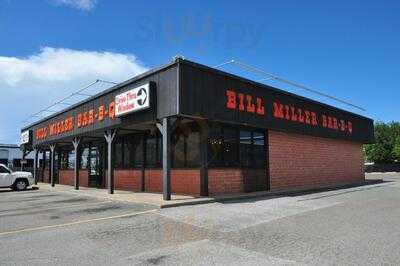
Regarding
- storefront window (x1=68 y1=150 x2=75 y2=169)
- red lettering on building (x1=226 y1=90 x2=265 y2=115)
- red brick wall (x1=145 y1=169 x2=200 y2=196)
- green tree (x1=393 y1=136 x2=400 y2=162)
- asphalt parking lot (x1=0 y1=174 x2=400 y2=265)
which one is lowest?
asphalt parking lot (x1=0 y1=174 x2=400 y2=265)

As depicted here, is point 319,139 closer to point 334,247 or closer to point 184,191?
point 184,191

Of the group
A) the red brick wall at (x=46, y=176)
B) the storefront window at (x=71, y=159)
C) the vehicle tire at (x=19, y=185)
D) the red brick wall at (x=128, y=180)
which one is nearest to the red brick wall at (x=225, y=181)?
the red brick wall at (x=128, y=180)

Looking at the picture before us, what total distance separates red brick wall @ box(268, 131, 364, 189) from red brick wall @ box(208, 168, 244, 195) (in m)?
2.59

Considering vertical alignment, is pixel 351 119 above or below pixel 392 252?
above

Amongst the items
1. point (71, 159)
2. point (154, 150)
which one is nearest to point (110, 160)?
point (154, 150)

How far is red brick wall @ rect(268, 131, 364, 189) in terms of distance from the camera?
21.8m

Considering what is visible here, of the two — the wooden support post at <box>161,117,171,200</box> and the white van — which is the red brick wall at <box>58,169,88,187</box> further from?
the wooden support post at <box>161,117,171,200</box>

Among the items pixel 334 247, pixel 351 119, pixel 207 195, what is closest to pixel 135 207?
pixel 207 195

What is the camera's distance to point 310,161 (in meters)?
24.7

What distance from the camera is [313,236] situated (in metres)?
9.38

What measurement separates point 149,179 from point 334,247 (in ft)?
46.4

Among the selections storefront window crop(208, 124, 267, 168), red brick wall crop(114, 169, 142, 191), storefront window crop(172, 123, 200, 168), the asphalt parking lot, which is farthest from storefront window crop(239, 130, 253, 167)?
red brick wall crop(114, 169, 142, 191)

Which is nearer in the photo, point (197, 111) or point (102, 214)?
point (102, 214)

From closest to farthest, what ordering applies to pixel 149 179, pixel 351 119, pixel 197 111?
pixel 197 111
pixel 149 179
pixel 351 119
